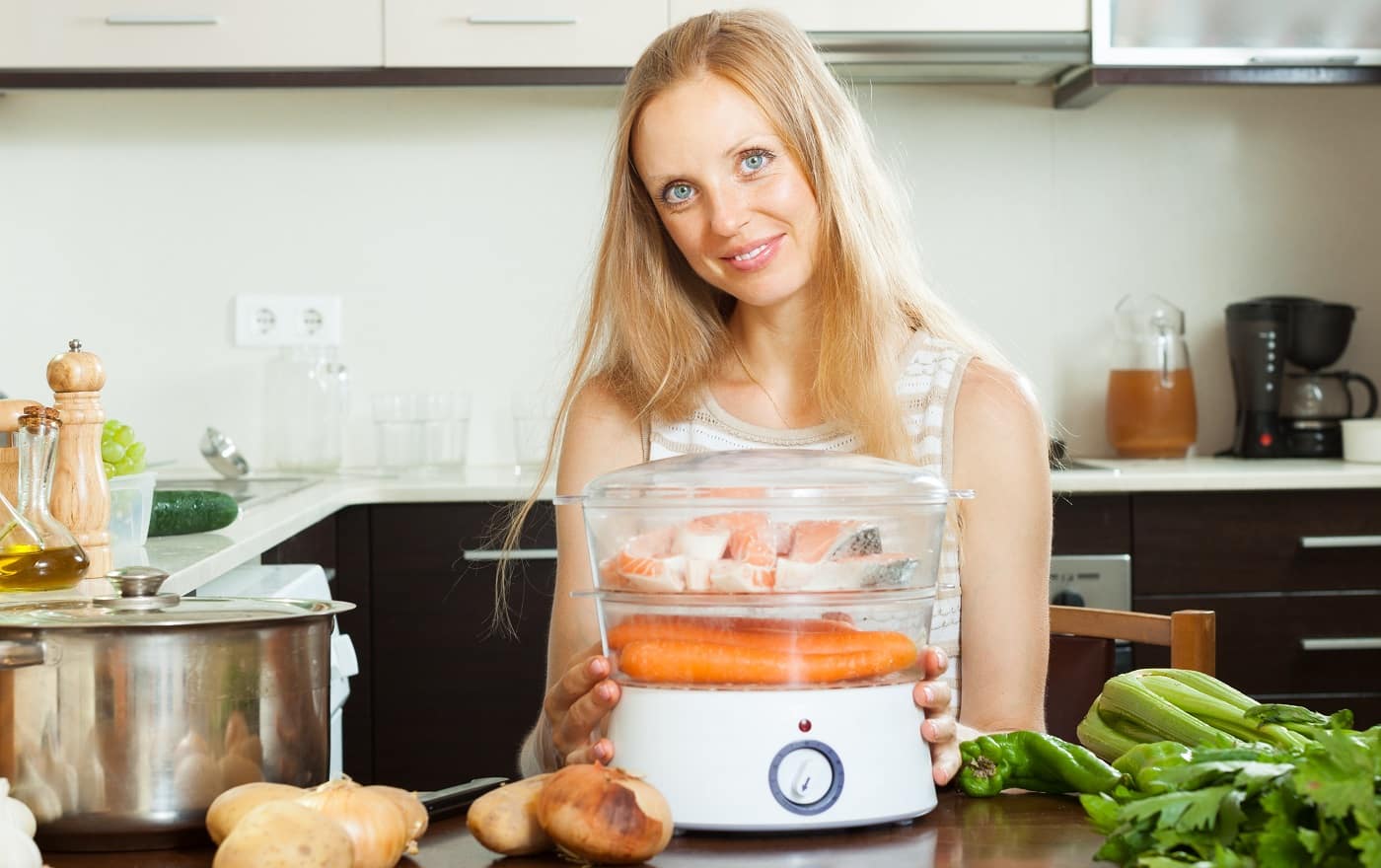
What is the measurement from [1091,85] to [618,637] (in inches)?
89.4

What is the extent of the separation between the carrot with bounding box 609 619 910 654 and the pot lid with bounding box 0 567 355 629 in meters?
0.17

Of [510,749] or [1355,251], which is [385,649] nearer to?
[510,749]

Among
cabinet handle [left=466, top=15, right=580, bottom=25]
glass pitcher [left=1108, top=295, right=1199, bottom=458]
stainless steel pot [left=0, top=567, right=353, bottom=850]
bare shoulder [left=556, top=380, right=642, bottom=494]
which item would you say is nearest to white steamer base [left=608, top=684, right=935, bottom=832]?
stainless steel pot [left=0, top=567, right=353, bottom=850]

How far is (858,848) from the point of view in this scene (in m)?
0.78

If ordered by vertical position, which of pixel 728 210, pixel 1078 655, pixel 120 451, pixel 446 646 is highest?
pixel 728 210

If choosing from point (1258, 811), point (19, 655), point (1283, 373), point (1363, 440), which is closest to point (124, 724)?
point (19, 655)

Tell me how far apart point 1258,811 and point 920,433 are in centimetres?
89

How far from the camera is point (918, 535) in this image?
0.87 metres

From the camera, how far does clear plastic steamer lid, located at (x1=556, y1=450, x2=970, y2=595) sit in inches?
32.0

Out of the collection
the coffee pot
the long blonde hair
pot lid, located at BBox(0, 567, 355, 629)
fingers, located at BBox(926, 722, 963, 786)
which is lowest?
fingers, located at BBox(926, 722, 963, 786)

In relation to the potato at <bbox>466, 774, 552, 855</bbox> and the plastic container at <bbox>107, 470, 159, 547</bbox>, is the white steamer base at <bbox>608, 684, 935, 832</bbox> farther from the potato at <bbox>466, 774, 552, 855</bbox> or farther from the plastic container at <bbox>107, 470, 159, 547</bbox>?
the plastic container at <bbox>107, 470, 159, 547</bbox>

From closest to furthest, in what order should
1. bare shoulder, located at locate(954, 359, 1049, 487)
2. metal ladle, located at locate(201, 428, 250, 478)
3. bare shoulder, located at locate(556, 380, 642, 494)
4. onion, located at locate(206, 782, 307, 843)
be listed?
onion, located at locate(206, 782, 307, 843), bare shoulder, located at locate(954, 359, 1049, 487), bare shoulder, located at locate(556, 380, 642, 494), metal ladle, located at locate(201, 428, 250, 478)

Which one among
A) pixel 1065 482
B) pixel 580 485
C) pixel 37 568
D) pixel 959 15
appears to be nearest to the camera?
pixel 37 568

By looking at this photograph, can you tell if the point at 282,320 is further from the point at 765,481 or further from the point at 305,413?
the point at 765,481
